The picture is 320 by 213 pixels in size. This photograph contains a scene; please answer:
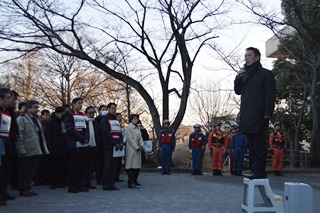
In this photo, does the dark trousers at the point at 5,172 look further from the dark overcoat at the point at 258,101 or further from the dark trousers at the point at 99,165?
the dark overcoat at the point at 258,101

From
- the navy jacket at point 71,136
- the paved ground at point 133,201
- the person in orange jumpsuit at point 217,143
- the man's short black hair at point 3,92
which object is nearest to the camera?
the paved ground at point 133,201

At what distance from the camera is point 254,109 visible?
21.8 ft

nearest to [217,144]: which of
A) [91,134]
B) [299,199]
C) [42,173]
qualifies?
[42,173]

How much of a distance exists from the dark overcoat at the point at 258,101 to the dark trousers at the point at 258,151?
0.45 feet

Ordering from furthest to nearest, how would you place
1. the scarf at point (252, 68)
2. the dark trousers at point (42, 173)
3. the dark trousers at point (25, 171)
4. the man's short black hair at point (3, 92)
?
the dark trousers at point (42, 173), the dark trousers at point (25, 171), the man's short black hair at point (3, 92), the scarf at point (252, 68)

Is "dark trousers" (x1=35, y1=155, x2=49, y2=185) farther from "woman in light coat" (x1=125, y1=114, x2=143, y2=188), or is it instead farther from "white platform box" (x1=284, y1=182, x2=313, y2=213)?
"white platform box" (x1=284, y1=182, x2=313, y2=213)

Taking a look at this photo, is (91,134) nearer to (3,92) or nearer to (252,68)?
(3,92)

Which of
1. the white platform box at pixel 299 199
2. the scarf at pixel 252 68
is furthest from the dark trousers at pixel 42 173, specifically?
the white platform box at pixel 299 199

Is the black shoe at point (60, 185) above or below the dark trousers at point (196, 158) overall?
below

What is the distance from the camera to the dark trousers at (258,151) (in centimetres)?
670

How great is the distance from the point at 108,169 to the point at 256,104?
15.4 ft

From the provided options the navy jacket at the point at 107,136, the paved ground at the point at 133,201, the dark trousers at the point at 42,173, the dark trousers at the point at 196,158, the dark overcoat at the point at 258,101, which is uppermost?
the dark overcoat at the point at 258,101

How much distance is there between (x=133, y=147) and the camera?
10.8 metres

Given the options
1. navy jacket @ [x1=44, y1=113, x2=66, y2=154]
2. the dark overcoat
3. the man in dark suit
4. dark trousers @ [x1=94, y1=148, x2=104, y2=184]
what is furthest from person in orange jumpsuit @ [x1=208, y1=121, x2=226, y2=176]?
the dark overcoat
